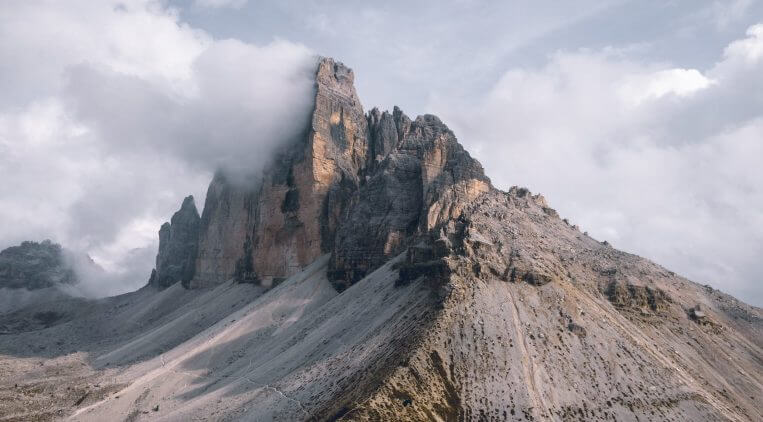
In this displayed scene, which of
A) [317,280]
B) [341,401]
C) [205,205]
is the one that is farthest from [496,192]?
[205,205]

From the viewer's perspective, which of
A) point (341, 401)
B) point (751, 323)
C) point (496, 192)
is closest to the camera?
point (341, 401)

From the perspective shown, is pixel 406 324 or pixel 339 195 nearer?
pixel 406 324

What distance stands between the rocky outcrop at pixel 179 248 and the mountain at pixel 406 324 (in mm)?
36350

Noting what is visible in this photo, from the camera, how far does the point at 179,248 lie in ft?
598

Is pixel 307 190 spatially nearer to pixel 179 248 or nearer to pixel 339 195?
pixel 339 195

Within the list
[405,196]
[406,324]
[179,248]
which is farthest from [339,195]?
[179,248]

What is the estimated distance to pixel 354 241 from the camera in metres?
104

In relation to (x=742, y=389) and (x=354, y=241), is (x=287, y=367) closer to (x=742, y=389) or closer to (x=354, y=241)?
(x=354, y=241)

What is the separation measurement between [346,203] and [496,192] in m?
38.1

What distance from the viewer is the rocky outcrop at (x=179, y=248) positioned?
175 m

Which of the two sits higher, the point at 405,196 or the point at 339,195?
the point at 339,195

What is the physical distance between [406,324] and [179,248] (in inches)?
5445

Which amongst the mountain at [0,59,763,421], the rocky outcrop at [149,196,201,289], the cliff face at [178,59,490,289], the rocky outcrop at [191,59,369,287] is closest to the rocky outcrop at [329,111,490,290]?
the cliff face at [178,59,490,289]

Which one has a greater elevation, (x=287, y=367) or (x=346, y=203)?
(x=346, y=203)
